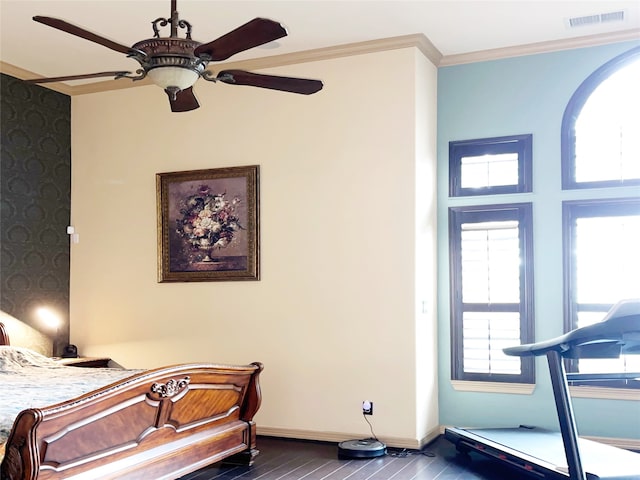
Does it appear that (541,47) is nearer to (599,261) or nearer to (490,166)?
(490,166)

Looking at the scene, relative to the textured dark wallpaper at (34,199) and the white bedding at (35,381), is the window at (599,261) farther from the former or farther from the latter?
the textured dark wallpaper at (34,199)

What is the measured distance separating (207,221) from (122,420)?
2.54 metres

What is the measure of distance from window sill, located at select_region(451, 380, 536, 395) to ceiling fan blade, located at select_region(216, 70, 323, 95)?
293 cm

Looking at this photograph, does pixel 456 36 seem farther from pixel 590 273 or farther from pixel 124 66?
pixel 124 66

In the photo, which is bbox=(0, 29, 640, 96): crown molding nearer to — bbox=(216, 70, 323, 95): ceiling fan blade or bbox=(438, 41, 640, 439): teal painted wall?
bbox=(438, 41, 640, 439): teal painted wall

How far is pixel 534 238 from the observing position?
5438 millimetres

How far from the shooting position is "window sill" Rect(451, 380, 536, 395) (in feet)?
17.6

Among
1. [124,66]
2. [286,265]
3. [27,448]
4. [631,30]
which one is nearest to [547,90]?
[631,30]

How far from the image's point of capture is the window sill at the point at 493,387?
5.37 m

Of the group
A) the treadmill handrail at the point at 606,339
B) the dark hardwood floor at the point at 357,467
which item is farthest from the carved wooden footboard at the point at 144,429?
the treadmill handrail at the point at 606,339

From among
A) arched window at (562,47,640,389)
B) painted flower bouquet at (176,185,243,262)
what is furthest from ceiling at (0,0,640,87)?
painted flower bouquet at (176,185,243,262)

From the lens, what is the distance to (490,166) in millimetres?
5645

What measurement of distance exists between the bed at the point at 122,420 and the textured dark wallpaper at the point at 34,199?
0.98m

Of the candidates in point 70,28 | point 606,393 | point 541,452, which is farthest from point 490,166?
point 70,28
